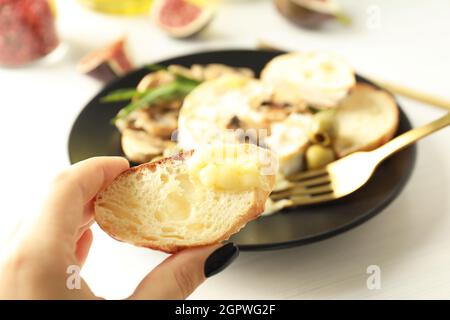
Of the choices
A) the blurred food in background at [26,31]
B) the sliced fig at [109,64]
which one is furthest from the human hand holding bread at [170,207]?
the blurred food in background at [26,31]

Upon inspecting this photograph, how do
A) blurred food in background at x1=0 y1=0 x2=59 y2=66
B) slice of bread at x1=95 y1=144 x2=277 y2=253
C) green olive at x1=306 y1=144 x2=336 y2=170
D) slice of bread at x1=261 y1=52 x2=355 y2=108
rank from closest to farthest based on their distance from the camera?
1. slice of bread at x1=95 y1=144 x2=277 y2=253
2. green olive at x1=306 y1=144 x2=336 y2=170
3. slice of bread at x1=261 y1=52 x2=355 y2=108
4. blurred food in background at x1=0 y1=0 x2=59 y2=66

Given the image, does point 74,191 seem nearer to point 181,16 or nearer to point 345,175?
point 345,175

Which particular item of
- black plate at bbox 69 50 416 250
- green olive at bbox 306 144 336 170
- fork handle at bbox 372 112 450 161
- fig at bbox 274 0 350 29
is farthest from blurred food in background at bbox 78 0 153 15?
fork handle at bbox 372 112 450 161

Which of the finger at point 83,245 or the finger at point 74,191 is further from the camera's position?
the finger at point 83,245

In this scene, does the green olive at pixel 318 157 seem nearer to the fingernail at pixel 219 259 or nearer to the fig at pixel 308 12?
the fingernail at pixel 219 259

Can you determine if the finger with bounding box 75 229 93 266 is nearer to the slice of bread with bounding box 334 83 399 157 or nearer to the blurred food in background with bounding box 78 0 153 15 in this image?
the slice of bread with bounding box 334 83 399 157
